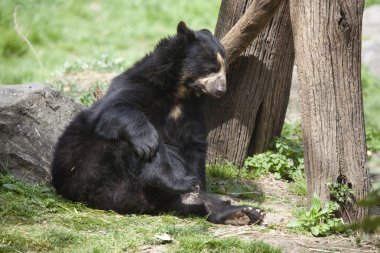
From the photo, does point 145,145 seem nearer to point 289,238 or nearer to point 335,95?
point 289,238

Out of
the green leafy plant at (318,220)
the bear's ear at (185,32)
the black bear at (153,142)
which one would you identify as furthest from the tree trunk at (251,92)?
the green leafy plant at (318,220)

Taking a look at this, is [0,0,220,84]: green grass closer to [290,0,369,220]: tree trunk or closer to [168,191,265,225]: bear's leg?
[168,191,265,225]: bear's leg

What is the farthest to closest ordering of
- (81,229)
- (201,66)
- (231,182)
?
(231,182)
(201,66)
(81,229)

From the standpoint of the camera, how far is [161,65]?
6.11 metres

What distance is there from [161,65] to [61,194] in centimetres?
147

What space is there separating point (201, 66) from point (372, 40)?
8.20 meters

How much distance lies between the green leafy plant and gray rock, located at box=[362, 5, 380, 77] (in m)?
7.69

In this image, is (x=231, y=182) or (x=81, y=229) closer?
(x=81, y=229)

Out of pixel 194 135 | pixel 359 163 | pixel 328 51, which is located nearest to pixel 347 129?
pixel 359 163

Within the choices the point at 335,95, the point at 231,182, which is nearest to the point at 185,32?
the point at 335,95

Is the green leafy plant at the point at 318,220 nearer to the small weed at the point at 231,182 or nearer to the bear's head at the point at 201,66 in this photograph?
the small weed at the point at 231,182

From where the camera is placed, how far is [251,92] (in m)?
7.19

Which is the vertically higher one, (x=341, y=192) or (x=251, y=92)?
(x=251, y=92)

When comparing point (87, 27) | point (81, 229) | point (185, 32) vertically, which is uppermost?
point (87, 27)
